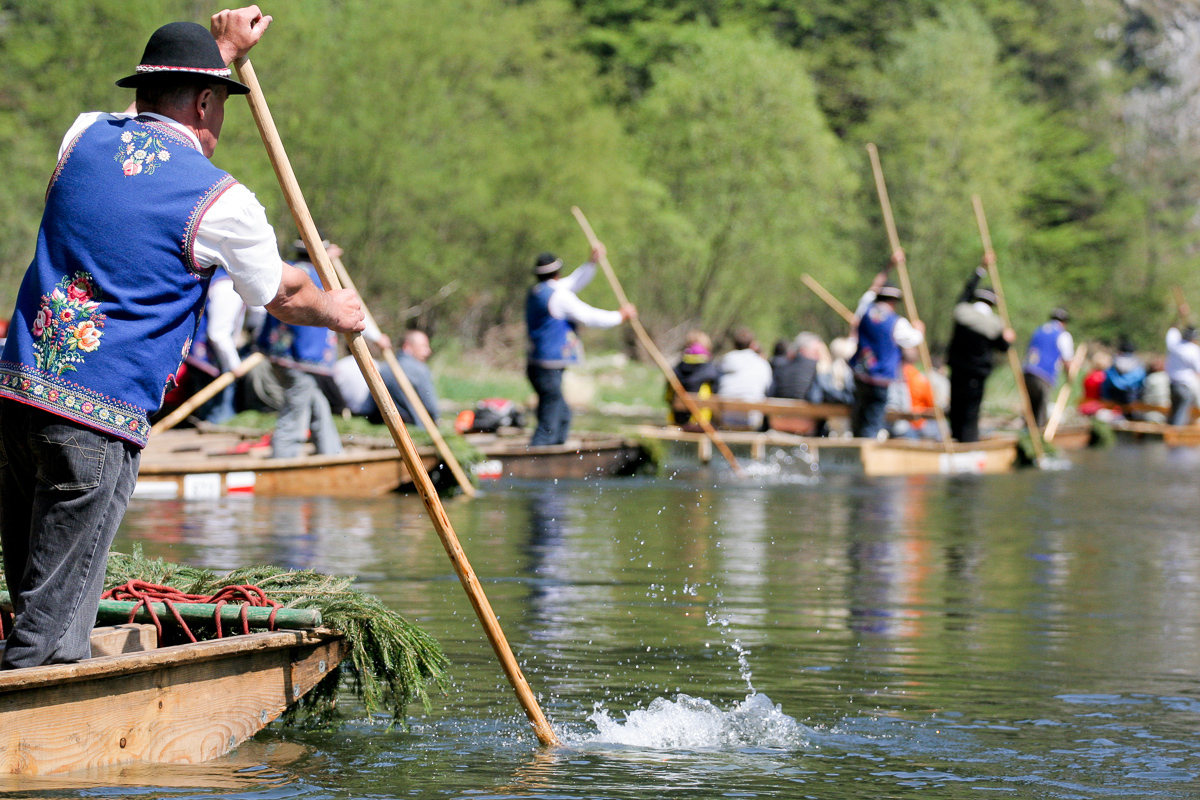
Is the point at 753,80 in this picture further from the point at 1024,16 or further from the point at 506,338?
the point at 1024,16

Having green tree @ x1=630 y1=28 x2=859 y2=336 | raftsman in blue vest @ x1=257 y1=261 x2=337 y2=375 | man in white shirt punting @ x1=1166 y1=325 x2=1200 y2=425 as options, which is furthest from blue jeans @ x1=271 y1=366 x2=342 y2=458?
green tree @ x1=630 y1=28 x2=859 y2=336

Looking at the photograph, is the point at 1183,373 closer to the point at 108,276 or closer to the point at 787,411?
the point at 787,411

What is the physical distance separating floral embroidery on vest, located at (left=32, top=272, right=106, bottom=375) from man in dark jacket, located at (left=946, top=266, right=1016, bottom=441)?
46.1 ft

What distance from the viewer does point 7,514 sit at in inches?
156

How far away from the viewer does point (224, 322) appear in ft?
38.9

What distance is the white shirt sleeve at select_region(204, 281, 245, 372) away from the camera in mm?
11680

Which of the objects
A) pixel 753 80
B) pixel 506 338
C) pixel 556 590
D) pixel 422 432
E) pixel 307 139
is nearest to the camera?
pixel 556 590

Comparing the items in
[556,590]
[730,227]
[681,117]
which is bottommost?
[556,590]

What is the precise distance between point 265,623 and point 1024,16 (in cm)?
4704

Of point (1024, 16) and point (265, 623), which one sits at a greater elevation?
point (1024, 16)

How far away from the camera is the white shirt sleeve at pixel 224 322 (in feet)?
38.3

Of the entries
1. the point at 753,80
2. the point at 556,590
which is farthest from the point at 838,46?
the point at 556,590

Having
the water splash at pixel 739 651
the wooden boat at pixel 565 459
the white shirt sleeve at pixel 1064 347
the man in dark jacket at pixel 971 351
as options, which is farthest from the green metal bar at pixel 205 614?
the white shirt sleeve at pixel 1064 347

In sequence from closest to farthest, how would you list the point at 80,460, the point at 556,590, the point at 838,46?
the point at 80,460 → the point at 556,590 → the point at 838,46
